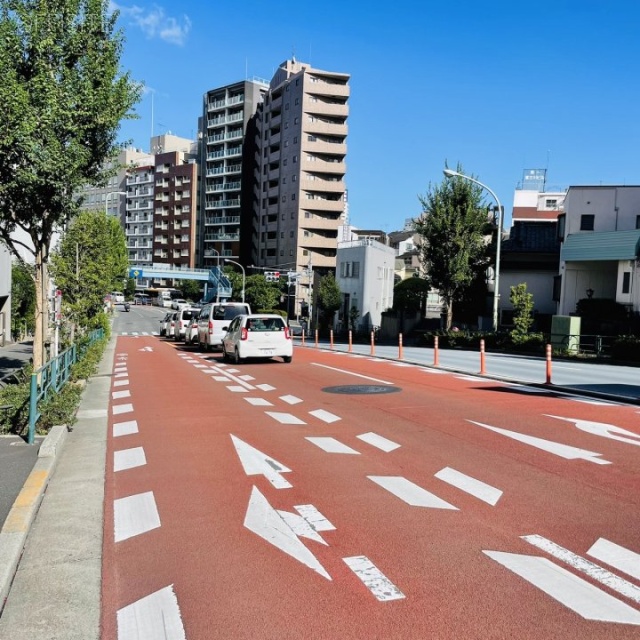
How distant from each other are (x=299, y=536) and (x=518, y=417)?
6.33 metres

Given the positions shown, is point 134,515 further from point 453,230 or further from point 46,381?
point 453,230

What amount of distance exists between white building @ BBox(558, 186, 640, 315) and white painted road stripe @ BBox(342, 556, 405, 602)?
121ft

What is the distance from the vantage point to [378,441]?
8.87 metres

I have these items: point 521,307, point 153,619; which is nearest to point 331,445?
point 153,619

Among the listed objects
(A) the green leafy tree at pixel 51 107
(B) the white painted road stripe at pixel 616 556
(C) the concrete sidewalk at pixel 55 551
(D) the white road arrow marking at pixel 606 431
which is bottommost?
(C) the concrete sidewalk at pixel 55 551

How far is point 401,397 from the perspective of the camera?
43.6 ft

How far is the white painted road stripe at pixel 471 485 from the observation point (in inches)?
243

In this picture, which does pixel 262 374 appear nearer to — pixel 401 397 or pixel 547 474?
pixel 401 397

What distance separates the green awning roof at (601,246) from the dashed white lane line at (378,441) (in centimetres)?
3144

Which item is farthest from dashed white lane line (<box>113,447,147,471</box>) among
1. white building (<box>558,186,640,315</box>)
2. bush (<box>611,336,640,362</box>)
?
white building (<box>558,186,640,315</box>)

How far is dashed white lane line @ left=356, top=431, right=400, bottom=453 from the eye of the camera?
8.46 metres

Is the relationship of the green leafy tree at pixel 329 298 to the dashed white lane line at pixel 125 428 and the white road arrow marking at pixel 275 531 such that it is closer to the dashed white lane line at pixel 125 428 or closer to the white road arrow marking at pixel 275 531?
the dashed white lane line at pixel 125 428

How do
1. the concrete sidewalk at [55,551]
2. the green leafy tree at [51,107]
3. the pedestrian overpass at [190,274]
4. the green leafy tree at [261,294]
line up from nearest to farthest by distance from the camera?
1. the concrete sidewalk at [55,551]
2. the green leafy tree at [51,107]
3. the green leafy tree at [261,294]
4. the pedestrian overpass at [190,274]

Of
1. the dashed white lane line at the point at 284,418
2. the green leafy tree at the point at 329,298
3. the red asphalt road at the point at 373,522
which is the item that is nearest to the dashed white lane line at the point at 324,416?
the red asphalt road at the point at 373,522
